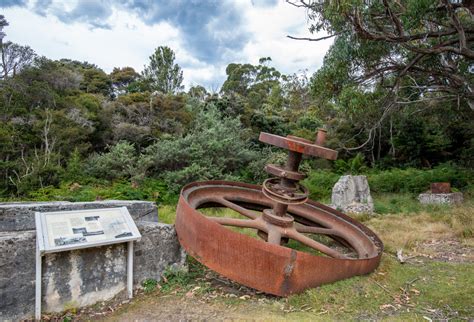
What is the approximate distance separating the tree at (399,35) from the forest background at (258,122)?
31 mm

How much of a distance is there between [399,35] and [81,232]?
6714mm

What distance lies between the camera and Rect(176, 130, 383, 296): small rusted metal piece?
3037 millimetres

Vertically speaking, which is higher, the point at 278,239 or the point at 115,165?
the point at 115,165

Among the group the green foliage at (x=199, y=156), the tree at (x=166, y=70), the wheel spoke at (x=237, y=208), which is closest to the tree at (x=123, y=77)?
the tree at (x=166, y=70)

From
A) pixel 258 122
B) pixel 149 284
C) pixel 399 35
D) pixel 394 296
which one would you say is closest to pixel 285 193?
pixel 394 296

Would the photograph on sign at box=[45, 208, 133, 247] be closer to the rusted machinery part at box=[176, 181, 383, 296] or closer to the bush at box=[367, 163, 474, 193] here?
the rusted machinery part at box=[176, 181, 383, 296]

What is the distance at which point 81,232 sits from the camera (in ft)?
10.2

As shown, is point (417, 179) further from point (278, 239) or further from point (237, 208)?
point (278, 239)

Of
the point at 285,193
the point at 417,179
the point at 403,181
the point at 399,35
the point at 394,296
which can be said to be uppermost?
the point at 399,35

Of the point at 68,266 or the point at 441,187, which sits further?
the point at 441,187

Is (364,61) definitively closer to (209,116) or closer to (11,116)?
(209,116)

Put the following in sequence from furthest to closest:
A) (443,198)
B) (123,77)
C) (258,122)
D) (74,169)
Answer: (123,77) → (258,122) → (443,198) → (74,169)

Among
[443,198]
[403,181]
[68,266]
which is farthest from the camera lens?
[403,181]

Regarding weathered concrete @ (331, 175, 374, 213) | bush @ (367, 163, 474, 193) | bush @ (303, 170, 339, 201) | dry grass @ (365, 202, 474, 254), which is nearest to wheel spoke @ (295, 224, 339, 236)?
dry grass @ (365, 202, 474, 254)
